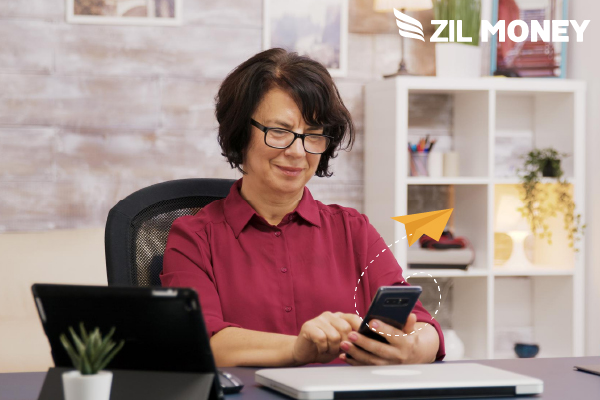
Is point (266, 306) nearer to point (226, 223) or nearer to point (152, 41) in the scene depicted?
point (226, 223)

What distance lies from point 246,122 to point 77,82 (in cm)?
148

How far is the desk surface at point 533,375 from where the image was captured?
3.48ft

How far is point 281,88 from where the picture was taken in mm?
1655

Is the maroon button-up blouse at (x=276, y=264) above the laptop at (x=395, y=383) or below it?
above

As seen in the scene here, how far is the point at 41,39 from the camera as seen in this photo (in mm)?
2877

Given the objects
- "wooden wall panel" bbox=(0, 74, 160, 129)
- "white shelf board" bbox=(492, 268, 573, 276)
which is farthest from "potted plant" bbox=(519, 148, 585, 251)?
"wooden wall panel" bbox=(0, 74, 160, 129)

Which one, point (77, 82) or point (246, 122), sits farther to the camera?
point (77, 82)

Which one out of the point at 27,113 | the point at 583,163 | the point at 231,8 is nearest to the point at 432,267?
the point at 583,163

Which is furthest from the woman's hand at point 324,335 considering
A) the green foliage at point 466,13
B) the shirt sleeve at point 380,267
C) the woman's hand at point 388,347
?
the green foliage at point 466,13

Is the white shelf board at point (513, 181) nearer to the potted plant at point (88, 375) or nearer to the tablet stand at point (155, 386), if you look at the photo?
the tablet stand at point (155, 386)

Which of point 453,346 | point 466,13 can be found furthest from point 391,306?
point 466,13

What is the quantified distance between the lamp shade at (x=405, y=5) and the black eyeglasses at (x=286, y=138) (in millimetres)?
1488

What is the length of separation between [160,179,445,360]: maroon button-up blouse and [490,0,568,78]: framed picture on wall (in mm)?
1775

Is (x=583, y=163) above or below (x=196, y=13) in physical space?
below
